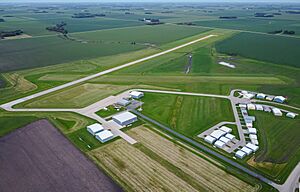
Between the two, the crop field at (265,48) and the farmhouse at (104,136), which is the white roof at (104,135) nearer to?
the farmhouse at (104,136)

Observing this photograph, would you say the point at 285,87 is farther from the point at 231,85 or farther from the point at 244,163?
the point at 244,163

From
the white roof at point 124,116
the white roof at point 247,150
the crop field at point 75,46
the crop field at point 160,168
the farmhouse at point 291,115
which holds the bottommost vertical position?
the crop field at point 75,46

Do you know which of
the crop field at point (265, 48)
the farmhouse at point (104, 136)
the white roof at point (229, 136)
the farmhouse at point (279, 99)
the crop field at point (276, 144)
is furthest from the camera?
the crop field at point (265, 48)

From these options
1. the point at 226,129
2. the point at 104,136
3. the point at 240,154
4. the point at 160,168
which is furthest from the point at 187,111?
the point at 160,168

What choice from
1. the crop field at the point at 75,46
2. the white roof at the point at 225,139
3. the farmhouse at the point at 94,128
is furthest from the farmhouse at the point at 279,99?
the crop field at the point at 75,46

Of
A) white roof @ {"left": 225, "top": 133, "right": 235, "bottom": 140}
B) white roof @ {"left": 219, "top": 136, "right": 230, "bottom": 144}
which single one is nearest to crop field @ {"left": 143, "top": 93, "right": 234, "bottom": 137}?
white roof @ {"left": 225, "top": 133, "right": 235, "bottom": 140}

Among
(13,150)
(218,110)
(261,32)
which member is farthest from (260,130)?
(261,32)

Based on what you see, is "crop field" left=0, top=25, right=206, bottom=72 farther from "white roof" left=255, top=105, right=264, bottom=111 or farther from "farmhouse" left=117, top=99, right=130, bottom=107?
"white roof" left=255, top=105, right=264, bottom=111
